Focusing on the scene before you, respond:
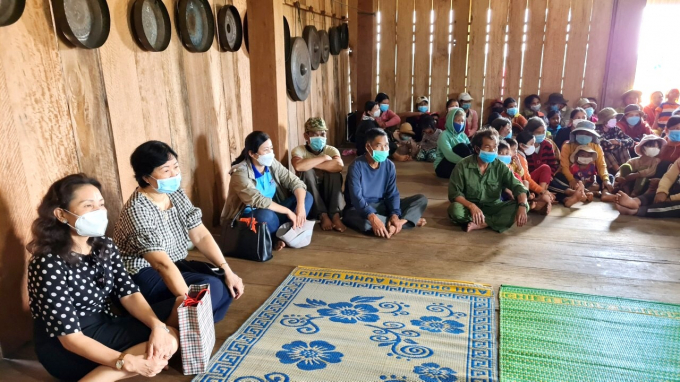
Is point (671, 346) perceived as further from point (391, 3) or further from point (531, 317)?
point (391, 3)

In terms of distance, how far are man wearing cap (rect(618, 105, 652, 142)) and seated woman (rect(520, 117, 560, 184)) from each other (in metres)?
1.49

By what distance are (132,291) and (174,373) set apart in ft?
1.28

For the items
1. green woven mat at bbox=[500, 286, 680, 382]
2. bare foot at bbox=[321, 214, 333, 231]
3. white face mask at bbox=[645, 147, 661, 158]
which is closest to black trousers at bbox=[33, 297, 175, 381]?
green woven mat at bbox=[500, 286, 680, 382]

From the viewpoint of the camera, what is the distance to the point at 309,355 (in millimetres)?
2061

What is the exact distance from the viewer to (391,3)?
755 cm

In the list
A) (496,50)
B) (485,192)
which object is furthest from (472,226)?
(496,50)

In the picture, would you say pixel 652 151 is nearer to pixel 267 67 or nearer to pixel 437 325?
pixel 437 325

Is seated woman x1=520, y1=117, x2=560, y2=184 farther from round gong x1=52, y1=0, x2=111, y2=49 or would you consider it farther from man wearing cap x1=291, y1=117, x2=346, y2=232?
round gong x1=52, y1=0, x2=111, y2=49

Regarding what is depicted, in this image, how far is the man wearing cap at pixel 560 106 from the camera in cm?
696

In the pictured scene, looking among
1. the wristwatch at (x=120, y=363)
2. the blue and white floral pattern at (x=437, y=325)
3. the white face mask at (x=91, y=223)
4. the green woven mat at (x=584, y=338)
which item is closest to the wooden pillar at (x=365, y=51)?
the green woven mat at (x=584, y=338)

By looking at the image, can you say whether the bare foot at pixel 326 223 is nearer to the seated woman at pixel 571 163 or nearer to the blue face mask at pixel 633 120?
the seated woman at pixel 571 163

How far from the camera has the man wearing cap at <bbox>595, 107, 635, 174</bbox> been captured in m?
5.12

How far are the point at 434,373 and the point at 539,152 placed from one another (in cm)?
345

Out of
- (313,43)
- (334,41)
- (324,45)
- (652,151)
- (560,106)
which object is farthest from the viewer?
(560,106)
